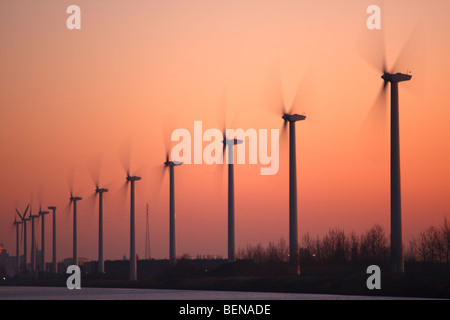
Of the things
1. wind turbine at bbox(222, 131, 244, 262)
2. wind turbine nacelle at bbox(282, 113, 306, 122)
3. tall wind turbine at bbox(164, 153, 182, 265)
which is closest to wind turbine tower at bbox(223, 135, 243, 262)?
wind turbine at bbox(222, 131, 244, 262)

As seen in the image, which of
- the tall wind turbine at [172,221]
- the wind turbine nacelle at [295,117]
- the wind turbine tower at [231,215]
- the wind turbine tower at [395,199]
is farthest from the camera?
the tall wind turbine at [172,221]

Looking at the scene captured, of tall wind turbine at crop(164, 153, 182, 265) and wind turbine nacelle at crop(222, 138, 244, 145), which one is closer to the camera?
wind turbine nacelle at crop(222, 138, 244, 145)

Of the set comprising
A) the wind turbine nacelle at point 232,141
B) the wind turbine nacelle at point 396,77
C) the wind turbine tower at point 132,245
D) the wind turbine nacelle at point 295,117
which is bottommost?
the wind turbine tower at point 132,245

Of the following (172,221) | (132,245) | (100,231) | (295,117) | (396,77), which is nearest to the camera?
(396,77)

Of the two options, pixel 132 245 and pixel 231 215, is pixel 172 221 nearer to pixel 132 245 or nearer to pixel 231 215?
pixel 132 245

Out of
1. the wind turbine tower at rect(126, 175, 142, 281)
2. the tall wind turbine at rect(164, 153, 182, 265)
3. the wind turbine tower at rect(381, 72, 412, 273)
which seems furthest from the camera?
the wind turbine tower at rect(126, 175, 142, 281)

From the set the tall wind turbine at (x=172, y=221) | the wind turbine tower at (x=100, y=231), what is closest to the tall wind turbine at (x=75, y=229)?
the wind turbine tower at (x=100, y=231)

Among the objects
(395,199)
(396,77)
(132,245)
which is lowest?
(132,245)

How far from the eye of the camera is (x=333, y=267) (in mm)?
114750

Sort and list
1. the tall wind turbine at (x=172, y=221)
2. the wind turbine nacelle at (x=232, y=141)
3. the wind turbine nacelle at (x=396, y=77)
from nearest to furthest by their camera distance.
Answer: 1. the wind turbine nacelle at (x=396, y=77)
2. the wind turbine nacelle at (x=232, y=141)
3. the tall wind turbine at (x=172, y=221)

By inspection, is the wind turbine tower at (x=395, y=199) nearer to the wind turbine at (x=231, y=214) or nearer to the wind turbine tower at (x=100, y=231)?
the wind turbine at (x=231, y=214)

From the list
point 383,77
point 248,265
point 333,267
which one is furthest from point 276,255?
point 383,77

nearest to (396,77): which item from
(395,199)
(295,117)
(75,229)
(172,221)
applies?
(395,199)

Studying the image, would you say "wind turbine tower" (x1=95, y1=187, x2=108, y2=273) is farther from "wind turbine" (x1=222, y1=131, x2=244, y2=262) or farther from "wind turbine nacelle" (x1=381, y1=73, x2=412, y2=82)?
"wind turbine nacelle" (x1=381, y1=73, x2=412, y2=82)
